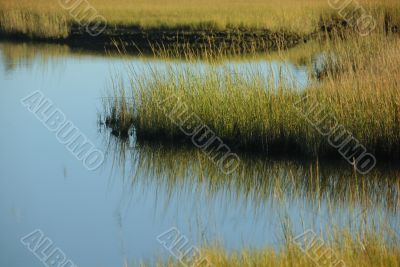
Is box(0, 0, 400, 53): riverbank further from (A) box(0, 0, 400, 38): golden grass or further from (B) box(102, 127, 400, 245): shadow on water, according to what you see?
(B) box(102, 127, 400, 245): shadow on water

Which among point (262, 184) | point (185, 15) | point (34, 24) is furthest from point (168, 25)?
point (262, 184)

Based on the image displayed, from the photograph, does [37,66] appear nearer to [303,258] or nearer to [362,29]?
[362,29]

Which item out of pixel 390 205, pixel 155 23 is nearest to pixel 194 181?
pixel 390 205

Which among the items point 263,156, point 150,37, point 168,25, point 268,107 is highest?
point 168,25

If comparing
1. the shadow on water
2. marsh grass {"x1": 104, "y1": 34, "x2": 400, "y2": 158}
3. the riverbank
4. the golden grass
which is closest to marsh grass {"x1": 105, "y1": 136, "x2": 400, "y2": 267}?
the shadow on water

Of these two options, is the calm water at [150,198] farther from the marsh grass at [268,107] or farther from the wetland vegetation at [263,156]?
the marsh grass at [268,107]

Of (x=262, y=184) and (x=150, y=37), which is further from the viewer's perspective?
(x=150, y=37)

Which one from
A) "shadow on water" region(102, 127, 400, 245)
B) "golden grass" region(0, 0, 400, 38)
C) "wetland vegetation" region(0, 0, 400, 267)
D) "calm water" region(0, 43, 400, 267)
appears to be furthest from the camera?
"golden grass" region(0, 0, 400, 38)

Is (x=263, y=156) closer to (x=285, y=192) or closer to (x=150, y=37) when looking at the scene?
(x=285, y=192)

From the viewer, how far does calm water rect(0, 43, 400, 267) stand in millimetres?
5605

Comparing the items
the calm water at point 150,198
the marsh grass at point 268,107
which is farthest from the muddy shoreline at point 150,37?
the marsh grass at point 268,107

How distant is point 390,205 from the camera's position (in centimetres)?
632

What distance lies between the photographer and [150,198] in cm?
680

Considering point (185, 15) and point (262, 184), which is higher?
point (185, 15)
